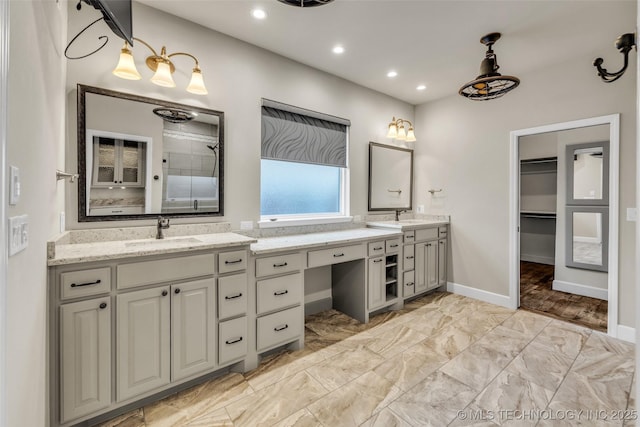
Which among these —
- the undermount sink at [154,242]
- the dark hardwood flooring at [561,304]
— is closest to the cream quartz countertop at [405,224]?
the dark hardwood flooring at [561,304]

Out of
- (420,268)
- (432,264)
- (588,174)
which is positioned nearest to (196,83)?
(420,268)

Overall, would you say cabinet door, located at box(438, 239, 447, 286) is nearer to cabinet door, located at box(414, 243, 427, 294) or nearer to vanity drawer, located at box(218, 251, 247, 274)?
cabinet door, located at box(414, 243, 427, 294)

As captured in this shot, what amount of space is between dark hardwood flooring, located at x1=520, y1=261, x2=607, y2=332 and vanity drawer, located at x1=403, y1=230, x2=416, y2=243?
1.58 meters

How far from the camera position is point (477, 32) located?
2.63 m

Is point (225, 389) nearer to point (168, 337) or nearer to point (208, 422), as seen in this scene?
point (208, 422)

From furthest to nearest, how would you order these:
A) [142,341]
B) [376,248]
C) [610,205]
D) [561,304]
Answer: [561,304], [376,248], [610,205], [142,341]

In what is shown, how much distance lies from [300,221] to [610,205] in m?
3.12

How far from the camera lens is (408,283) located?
3605mm

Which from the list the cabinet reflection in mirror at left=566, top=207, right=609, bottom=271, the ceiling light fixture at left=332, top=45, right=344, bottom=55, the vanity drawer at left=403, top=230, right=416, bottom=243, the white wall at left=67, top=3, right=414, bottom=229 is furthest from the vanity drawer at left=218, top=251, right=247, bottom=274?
the cabinet reflection in mirror at left=566, top=207, right=609, bottom=271

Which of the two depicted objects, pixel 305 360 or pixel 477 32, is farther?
pixel 477 32

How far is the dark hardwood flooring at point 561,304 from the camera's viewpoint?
10.6 feet

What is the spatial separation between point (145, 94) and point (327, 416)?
105 inches

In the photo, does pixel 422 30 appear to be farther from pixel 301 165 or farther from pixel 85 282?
pixel 85 282

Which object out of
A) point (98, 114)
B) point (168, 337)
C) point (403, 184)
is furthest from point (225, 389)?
point (403, 184)
